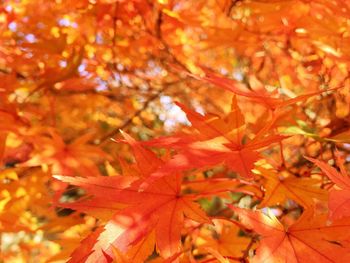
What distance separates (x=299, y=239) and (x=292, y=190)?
209 mm

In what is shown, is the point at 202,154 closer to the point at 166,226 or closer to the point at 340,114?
the point at 166,226

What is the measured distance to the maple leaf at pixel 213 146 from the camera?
64 cm

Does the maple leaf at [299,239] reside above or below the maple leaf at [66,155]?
above

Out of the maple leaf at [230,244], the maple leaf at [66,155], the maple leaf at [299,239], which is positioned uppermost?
the maple leaf at [299,239]

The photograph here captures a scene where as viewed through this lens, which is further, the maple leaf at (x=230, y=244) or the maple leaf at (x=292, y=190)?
the maple leaf at (x=230, y=244)

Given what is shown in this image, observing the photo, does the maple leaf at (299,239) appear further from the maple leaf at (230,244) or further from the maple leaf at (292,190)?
the maple leaf at (230,244)

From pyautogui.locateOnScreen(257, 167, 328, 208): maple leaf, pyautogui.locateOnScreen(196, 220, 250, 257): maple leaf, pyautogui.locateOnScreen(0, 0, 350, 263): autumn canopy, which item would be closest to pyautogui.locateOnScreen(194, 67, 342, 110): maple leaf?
pyautogui.locateOnScreen(0, 0, 350, 263): autumn canopy

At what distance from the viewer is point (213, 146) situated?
0.72 meters

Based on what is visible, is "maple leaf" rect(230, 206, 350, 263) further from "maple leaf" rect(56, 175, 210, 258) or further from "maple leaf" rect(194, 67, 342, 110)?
"maple leaf" rect(194, 67, 342, 110)

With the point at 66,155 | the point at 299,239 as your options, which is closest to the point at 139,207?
the point at 299,239

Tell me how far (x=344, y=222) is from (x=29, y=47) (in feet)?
3.61

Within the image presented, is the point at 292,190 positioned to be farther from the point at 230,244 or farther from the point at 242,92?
the point at 230,244

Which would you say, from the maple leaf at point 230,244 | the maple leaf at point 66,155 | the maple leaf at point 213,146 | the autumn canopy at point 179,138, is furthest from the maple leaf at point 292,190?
the maple leaf at point 66,155

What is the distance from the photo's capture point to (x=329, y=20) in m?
1.18
